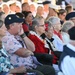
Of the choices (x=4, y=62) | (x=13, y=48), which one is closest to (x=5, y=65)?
(x=4, y=62)

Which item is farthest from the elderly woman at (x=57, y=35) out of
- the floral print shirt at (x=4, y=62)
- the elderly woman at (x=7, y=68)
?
the floral print shirt at (x=4, y=62)

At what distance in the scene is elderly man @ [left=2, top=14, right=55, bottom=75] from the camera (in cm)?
472

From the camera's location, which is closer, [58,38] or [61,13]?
[58,38]

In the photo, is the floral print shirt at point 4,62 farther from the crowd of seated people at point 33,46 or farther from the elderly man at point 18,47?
the elderly man at point 18,47

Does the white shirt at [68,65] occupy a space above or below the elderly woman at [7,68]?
above

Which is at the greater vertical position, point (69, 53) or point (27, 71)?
point (69, 53)

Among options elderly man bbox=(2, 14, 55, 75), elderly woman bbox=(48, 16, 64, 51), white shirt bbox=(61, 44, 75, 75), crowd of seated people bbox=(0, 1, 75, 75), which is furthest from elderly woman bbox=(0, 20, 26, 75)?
elderly woman bbox=(48, 16, 64, 51)

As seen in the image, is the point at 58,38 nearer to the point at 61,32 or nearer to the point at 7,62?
the point at 61,32

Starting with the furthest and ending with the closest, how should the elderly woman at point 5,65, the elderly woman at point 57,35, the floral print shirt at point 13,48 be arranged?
the elderly woman at point 57,35 → the floral print shirt at point 13,48 → the elderly woman at point 5,65

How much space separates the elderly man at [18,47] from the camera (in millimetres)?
4719

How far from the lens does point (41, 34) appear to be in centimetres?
595

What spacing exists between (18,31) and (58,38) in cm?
164

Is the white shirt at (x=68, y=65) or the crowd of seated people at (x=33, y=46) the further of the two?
the crowd of seated people at (x=33, y=46)

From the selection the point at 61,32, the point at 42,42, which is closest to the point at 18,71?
the point at 42,42
